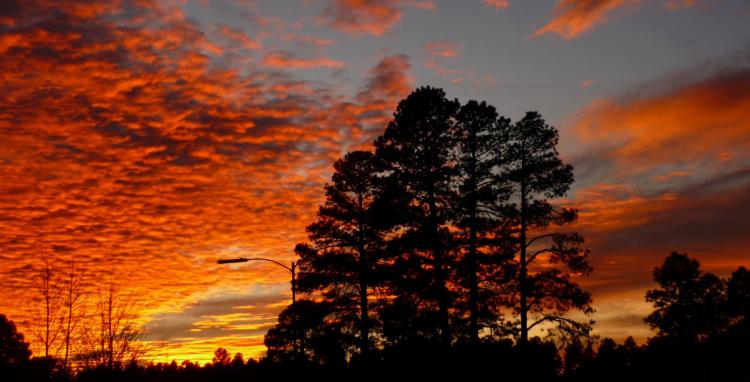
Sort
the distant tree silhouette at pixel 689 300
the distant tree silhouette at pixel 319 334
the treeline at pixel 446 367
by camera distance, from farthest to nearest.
Answer: the distant tree silhouette at pixel 689 300 → the distant tree silhouette at pixel 319 334 → the treeline at pixel 446 367

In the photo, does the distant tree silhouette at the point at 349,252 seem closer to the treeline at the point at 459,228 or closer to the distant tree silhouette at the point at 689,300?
the treeline at the point at 459,228

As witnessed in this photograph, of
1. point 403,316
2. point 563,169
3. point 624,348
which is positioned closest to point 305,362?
point 403,316

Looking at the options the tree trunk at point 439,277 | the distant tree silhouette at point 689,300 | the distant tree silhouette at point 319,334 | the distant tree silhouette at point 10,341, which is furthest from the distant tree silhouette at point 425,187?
the distant tree silhouette at point 10,341

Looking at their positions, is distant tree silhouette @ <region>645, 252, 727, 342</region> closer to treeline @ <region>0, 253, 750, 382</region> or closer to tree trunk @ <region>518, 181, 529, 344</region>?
treeline @ <region>0, 253, 750, 382</region>

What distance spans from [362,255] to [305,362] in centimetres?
732

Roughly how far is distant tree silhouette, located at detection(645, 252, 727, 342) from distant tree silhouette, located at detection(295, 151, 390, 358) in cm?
3632

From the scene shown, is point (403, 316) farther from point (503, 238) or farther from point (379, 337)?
point (503, 238)

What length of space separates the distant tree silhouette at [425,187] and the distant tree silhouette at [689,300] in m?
36.5

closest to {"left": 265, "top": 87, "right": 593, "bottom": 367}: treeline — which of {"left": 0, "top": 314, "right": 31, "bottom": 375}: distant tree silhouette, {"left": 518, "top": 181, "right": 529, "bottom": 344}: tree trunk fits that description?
{"left": 518, "top": 181, "right": 529, "bottom": 344}: tree trunk

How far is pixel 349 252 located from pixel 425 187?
264 inches

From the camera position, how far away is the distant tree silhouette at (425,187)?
28797 mm

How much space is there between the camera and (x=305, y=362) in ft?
90.6

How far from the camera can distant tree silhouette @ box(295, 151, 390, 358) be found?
107 ft

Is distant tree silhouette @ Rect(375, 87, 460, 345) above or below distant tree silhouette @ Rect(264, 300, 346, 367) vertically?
above
